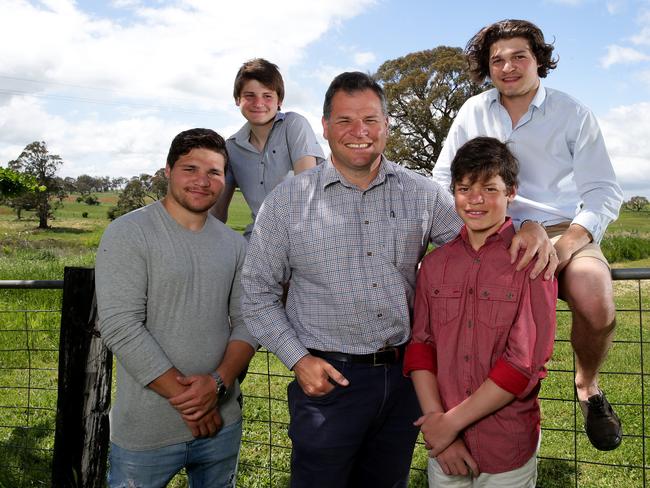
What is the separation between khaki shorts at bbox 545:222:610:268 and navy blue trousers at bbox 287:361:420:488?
38.7 inches

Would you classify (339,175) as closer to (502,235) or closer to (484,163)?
(484,163)

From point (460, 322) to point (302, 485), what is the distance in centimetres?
101

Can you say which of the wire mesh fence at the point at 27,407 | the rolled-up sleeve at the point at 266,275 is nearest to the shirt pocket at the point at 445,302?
the rolled-up sleeve at the point at 266,275

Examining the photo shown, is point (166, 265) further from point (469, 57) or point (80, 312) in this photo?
point (469, 57)

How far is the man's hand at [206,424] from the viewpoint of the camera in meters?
2.58

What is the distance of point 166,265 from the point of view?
2.55 m

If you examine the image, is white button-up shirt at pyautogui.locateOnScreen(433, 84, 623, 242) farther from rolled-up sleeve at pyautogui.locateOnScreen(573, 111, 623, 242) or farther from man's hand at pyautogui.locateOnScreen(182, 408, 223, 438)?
man's hand at pyautogui.locateOnScreen(182, 408, 223, 438)

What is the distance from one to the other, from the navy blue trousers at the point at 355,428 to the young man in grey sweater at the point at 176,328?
362mm

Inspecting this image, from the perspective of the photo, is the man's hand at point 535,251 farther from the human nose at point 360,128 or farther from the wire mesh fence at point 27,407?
the wire mesh fence at point 27,407

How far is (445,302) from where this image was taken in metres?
2.35

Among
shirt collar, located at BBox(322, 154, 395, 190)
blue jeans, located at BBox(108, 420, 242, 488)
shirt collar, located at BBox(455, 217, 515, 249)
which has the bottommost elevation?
blue jeans, located at BBox(108, 420, 242, 488)

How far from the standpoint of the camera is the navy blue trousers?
99.3 inches

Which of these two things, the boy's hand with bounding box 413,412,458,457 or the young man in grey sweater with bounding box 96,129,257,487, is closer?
the boy's hand with bounding box 413,412,458,457

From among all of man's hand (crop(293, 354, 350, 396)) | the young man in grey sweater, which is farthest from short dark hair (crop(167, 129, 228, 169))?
man's hand (crop(293, 354, 350, 396))
